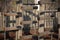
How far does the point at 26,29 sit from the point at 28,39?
174 mm

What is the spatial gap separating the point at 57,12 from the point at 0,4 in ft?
3.13

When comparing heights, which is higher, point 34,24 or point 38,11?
point 38,11

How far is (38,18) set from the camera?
205 centimetres

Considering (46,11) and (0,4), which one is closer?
(0,4)

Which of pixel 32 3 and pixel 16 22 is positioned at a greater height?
pixel 32 3

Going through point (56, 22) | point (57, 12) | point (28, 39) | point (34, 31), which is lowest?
point (28, 39)

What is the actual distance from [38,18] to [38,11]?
0.12m

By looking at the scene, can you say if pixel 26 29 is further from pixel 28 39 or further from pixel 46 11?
pixel 46 11

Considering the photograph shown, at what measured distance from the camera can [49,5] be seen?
209 centimetres

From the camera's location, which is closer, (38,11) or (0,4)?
(0,4)

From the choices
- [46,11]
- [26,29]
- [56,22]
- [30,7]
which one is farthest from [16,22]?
[56,22]

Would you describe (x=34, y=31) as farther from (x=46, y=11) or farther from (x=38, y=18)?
(x=46, y=11)

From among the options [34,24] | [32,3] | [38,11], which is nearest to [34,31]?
[34,24]

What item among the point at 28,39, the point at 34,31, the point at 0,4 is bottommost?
the point at 28,39
